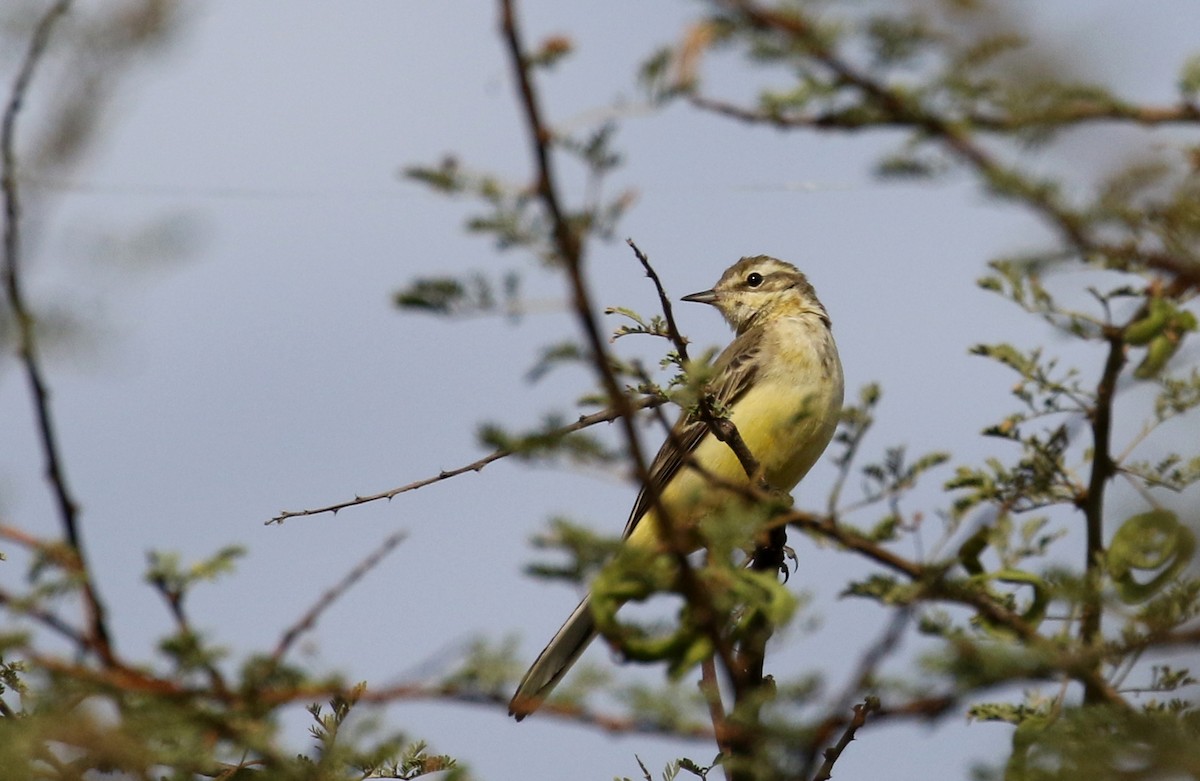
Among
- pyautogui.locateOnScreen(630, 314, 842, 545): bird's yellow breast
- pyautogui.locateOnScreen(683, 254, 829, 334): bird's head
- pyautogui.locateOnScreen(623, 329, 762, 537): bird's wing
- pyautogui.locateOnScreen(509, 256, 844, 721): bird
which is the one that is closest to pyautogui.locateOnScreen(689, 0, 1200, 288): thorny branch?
pyautogui.locateOnScreen(509, 256, 844, 721): bird

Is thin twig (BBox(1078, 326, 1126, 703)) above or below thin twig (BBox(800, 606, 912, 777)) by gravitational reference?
above

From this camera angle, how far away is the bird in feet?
24.7

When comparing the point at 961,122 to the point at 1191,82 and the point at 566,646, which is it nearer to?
the point at 1191,82

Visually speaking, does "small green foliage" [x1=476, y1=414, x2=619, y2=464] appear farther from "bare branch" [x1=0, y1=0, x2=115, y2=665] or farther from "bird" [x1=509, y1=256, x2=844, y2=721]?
"bird" [x1=509, y1=256, x2=844, y2=721]

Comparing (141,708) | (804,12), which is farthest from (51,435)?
(804,12)

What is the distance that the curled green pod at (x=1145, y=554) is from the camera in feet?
12.9

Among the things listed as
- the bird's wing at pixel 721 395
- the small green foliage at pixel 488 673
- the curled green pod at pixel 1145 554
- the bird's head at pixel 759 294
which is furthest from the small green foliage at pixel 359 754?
the bird's head at pixel 759 294

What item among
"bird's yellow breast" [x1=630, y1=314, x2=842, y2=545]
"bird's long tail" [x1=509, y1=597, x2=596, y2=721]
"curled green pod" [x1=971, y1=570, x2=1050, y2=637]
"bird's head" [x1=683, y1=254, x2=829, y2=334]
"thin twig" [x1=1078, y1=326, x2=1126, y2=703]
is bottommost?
"curled green pod" [x1=971, y1=570, x2=1050, y2=637]

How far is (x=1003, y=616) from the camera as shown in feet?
11.3

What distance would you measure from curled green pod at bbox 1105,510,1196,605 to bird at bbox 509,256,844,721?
310 cm

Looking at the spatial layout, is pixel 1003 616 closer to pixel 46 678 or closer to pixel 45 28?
pixel 46 678

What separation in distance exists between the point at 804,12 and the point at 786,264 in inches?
308

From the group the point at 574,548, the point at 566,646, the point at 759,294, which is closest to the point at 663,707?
the point at 574,548

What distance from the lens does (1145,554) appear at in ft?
13.1
